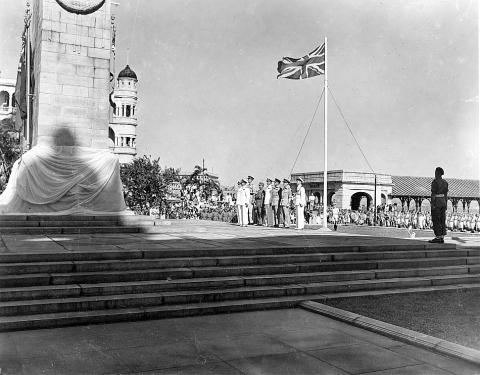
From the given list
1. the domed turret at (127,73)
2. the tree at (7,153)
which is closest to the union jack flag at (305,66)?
the tree at (7,153)

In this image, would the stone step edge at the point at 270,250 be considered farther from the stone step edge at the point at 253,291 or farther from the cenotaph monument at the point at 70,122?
the cenotaph monument at the point at 70,122

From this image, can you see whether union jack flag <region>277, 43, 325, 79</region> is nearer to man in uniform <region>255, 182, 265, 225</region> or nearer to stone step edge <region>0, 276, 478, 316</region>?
man in uniform <region>255, 182, 265, 225</region>

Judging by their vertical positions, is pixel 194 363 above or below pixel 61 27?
below

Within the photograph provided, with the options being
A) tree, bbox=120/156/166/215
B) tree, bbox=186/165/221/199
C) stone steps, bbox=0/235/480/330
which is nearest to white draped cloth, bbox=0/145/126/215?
stone steps, bbox=0/235/480/330

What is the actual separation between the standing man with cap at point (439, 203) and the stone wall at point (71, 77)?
30.0 ft

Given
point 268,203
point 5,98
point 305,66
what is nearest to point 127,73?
point 5,98

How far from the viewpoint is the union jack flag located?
19516 mm

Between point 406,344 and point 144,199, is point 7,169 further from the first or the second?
point 406,344

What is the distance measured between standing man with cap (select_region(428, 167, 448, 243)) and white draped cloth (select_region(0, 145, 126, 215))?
852cm

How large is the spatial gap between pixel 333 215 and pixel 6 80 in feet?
213

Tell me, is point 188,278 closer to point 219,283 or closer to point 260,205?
point 219,283

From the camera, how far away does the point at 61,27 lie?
1333 centimetres

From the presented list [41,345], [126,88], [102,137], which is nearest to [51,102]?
[102,137]

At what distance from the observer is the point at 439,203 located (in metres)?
13.1
